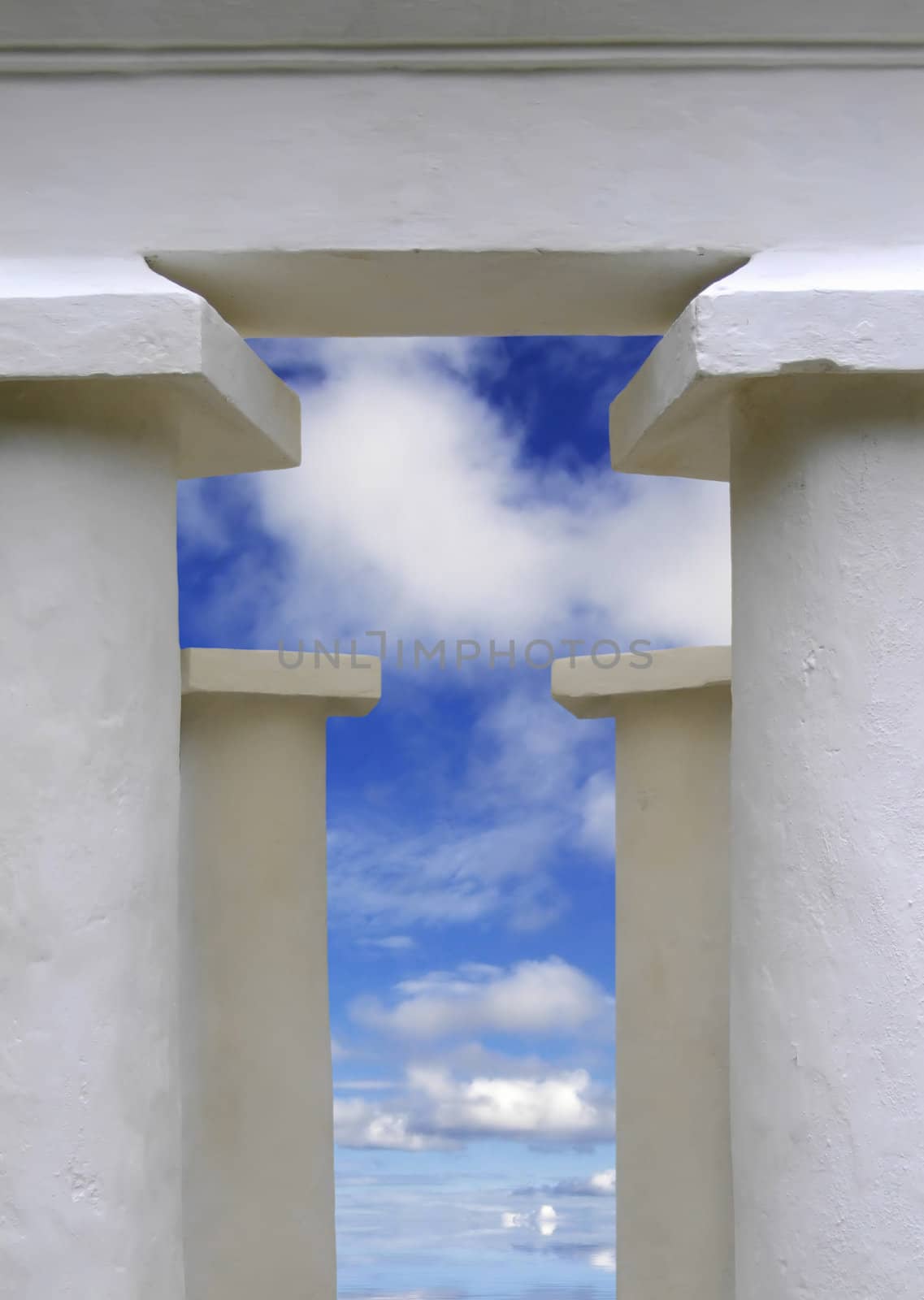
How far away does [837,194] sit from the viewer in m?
5.60

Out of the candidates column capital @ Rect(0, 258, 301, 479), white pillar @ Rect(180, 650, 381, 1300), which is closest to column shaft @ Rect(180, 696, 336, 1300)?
white pillar @ Rect(180, 650, 381, 1300)

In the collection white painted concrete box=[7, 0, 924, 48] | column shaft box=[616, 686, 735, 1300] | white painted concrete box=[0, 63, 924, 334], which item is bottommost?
column shaft box=[616, 686, 735, 1300]

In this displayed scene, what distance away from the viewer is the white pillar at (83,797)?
499 cm

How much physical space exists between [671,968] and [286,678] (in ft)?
10.3

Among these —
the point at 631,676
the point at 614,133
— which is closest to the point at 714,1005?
the point at 631,676

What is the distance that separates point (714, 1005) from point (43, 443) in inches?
232

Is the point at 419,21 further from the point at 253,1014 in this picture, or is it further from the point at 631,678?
the point at 253,1014

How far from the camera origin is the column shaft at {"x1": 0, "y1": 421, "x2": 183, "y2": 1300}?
16.3 feet

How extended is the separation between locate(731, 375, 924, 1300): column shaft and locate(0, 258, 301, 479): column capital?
2.09 m

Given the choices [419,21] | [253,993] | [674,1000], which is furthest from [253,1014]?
[419,21]

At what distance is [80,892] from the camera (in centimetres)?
510

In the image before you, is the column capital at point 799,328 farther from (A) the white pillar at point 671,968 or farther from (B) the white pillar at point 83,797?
(A) the white pillar at point 671,968

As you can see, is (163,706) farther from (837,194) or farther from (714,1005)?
(714,1005)

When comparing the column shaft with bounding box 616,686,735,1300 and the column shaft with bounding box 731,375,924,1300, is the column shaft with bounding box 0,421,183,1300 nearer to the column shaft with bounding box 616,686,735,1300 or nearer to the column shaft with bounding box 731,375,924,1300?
the column shaft with bounding box 731,375,924,1300
